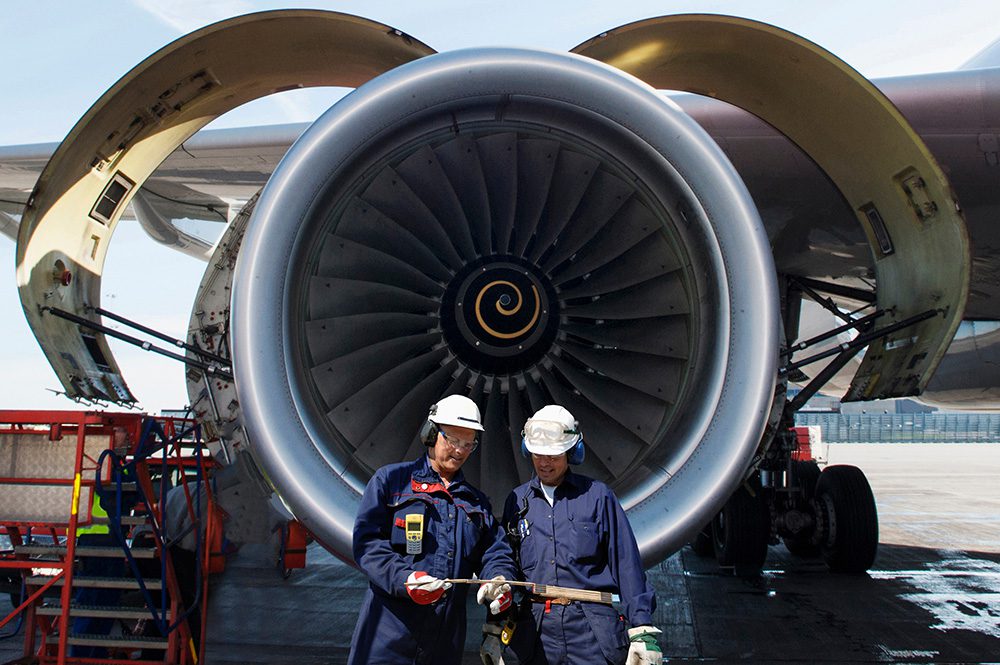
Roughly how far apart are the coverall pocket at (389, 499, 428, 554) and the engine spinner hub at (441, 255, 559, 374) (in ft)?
3.47

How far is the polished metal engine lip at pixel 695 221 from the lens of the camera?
261 centimetres

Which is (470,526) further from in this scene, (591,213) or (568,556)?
(591,213)

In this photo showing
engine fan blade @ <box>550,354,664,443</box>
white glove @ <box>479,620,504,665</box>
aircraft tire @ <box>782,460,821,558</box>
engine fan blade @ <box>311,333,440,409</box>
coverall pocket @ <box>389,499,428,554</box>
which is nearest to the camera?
white glove @ <box>479,620,504,665</box>

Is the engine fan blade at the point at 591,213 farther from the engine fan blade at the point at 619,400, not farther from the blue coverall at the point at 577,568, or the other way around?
the blue coverall at the point at 577,568

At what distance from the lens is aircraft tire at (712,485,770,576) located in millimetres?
5961

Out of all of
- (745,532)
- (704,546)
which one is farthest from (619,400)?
(704,546)

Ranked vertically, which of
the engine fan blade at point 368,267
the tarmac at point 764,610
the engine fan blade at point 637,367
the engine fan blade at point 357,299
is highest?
the engine fan blade at point 368,267

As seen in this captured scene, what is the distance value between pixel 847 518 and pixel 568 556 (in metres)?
4.65

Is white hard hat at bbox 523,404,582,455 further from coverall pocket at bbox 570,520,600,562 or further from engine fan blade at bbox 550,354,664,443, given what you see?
engine fan blade at bbox 550,354,664,443

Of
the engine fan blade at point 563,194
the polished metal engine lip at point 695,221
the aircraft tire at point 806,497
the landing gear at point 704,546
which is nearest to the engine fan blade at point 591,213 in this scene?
the engine fan blade at point 563,194

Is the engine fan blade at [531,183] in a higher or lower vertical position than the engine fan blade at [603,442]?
higher

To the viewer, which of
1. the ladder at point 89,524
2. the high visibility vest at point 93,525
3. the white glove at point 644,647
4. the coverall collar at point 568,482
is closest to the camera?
the white glove at point 644,647

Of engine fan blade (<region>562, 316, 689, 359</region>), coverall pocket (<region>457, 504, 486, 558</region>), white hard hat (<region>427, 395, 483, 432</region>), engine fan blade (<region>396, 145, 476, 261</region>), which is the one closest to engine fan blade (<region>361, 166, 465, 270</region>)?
engine fan blade (<region>396, 145, 476, 261</region>)

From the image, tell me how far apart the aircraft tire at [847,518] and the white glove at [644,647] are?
458 centimetres
